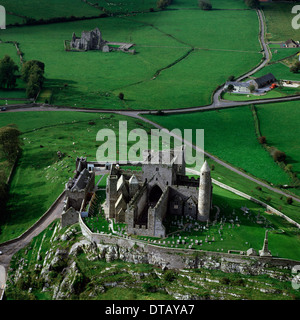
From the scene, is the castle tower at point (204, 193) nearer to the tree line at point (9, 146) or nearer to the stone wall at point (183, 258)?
the stone wall at point (183, 258)

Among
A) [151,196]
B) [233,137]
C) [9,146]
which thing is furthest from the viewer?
[233,137]

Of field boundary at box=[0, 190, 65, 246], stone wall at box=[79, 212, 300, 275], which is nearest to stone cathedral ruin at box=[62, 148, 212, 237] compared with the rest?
stone wall at box=[79, 212, 300, 275]

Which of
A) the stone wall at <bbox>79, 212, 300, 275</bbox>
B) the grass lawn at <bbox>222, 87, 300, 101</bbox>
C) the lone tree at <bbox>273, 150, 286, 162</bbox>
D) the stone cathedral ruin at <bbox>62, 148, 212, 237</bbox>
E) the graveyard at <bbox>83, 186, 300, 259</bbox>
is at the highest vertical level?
the grass lawn at <bbox>222, 87, 300, 101</bbox>

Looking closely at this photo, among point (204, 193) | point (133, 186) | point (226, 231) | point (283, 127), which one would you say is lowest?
point (226, 231)

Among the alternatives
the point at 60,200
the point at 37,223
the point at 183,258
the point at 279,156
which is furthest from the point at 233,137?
the point at 183,258

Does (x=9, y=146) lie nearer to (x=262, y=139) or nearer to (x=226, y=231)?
(x=226, y=231)

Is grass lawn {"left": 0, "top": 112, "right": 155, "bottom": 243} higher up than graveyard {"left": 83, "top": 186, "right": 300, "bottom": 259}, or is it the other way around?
grass lawn {"left": 0, "top": 112, "right": 155, "bottom": 243}

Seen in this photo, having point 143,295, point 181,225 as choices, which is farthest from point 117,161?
point 143,295

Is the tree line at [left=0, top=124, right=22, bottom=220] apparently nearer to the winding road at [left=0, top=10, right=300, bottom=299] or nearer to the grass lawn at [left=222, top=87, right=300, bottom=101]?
the winding road at [left=0, top=10, right=300, bottom=299]
